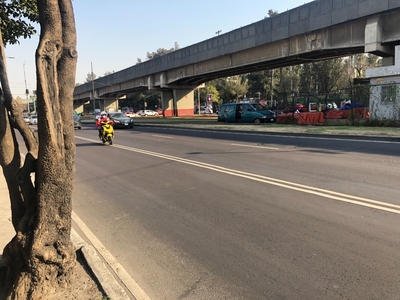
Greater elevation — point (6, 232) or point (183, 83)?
point (183, 83)

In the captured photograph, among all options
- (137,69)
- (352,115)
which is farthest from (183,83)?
(352,115)

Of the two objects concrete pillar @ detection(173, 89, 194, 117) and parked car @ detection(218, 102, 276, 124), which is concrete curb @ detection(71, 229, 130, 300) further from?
concrete pillar @ detection(173, 89, 194, 117)

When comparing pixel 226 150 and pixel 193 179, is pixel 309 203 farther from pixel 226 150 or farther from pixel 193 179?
pixel 226 150

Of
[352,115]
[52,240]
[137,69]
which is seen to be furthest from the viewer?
[137,69]

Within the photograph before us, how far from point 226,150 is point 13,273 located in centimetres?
1011

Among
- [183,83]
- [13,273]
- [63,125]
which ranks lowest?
[13,273]

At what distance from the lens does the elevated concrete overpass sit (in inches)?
808

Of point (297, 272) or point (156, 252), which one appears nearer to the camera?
point (297, 272)

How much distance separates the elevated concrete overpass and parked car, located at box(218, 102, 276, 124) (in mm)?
4291

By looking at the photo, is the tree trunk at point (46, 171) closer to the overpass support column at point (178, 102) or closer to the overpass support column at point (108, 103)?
the overpass support column at point (178, 102)

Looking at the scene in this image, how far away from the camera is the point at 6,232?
196 inches

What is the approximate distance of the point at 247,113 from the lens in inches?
1121

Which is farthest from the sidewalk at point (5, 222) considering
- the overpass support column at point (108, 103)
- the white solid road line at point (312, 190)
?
the overpass support column at point (108, 103)

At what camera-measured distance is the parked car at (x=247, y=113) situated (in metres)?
27.3
